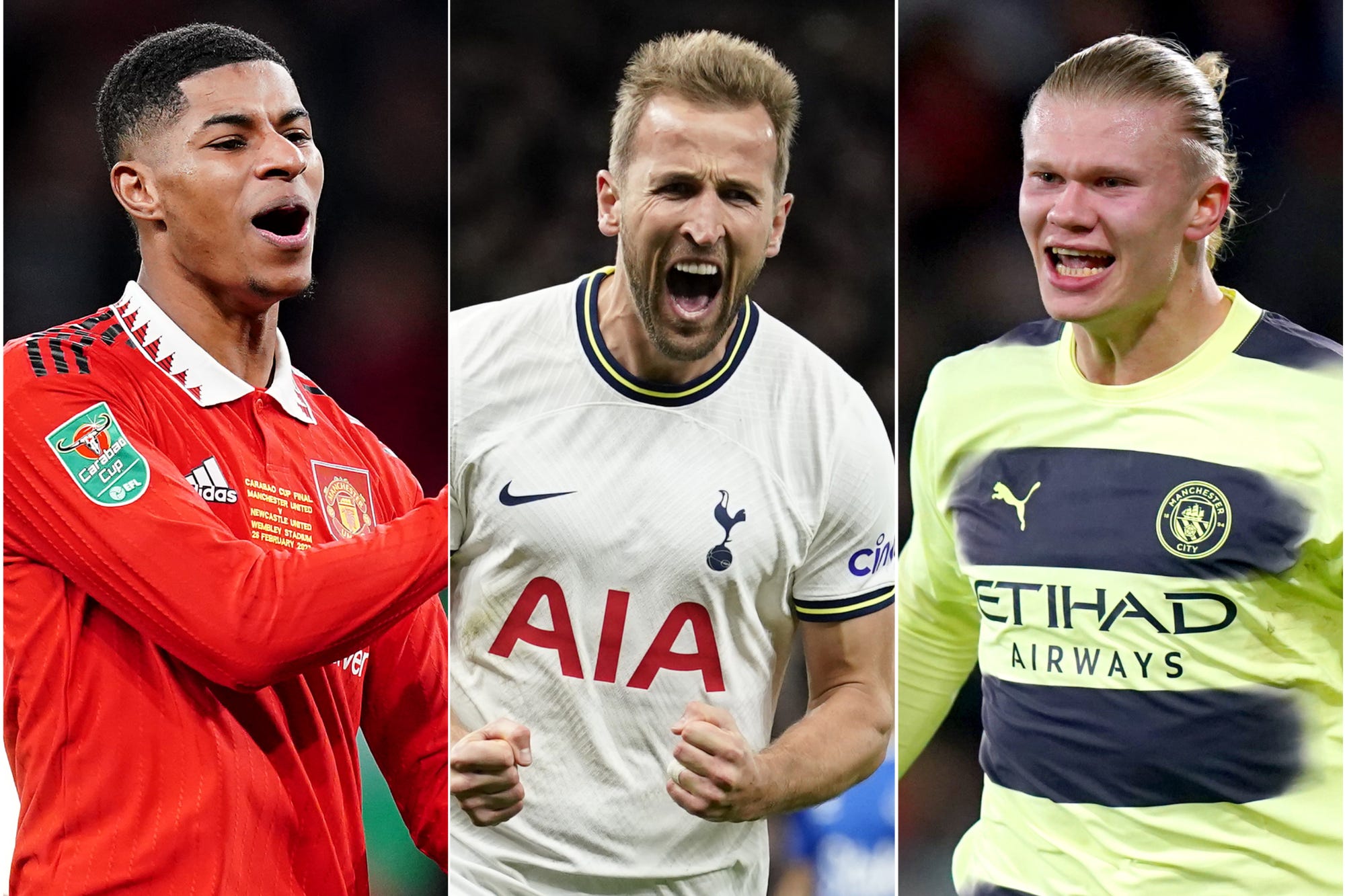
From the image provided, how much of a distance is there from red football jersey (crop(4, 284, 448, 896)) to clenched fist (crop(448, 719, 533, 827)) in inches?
8.6

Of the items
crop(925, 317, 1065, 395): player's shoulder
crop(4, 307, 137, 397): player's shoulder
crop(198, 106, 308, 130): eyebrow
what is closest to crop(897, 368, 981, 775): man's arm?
crop(925, 317, 1065, 395): player's shoulder

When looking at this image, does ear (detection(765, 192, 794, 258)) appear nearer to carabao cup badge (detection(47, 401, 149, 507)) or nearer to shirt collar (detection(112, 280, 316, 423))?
shirt collar (detection(112, 280, 316, 423))

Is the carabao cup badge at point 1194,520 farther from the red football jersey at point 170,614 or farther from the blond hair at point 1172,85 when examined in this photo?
the red football jersey at point 170,614

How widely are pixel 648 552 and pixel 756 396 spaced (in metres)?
0.35

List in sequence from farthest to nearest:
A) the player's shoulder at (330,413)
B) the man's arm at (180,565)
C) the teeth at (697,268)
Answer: the player's shoulder at (330,413)
the teeth at (697,268)
the man's arm at (180,565)

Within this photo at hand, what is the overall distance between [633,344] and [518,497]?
348 millimetres

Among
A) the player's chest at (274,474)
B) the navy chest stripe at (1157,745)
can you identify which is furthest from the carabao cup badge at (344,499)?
the navy chest stripe at (1157,745)

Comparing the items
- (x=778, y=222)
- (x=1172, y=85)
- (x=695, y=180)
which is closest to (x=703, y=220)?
(x=695, y=180)

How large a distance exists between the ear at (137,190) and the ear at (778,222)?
1082 millimetres

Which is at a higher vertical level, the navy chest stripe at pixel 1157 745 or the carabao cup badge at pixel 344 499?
the carabao cup badge at pixel 344 499

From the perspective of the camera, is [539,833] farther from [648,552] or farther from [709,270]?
[709,270]

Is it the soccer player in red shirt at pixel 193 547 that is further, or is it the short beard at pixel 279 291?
the short beard at pixel 279 291

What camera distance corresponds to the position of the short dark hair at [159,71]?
2.47 meters

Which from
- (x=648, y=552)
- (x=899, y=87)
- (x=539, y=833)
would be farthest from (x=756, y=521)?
(x=899, y=87)
